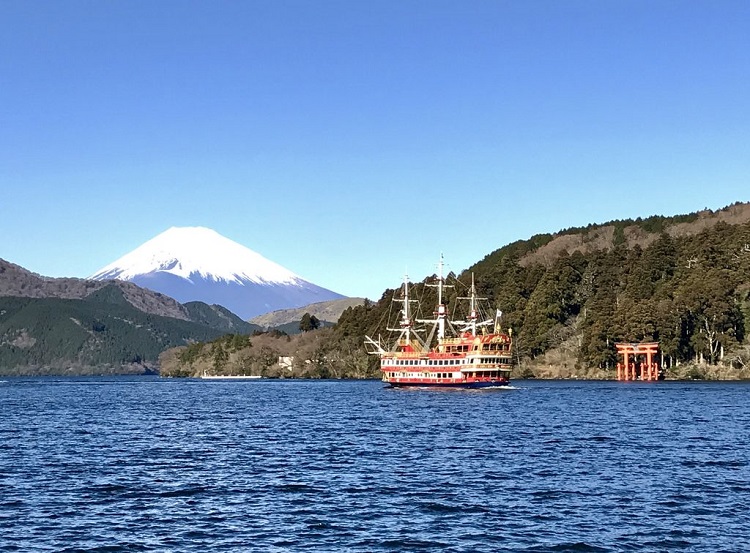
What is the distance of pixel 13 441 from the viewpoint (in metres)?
71.9

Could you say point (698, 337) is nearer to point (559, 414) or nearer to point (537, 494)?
point (559, 414)

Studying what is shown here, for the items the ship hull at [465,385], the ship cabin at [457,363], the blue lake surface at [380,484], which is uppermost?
the ship cabin at [457,363]

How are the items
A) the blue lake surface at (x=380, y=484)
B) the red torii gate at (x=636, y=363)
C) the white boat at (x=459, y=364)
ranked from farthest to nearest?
1. the red torii gate at (x=636, y=363)
2. the white boat at (x=459, y=364)
3. the blue lake surface at (x=380, y=484)

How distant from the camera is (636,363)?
193250 mm

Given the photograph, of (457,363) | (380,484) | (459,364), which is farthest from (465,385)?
(380,484)

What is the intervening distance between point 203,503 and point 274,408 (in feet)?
239

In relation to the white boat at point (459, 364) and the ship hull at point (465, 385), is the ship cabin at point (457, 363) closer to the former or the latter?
the white boat at point (459, 364)

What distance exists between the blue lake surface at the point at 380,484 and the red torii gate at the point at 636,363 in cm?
9512

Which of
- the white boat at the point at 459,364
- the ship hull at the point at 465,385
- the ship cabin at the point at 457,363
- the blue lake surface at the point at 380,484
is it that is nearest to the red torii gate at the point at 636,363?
the white boat at the point at 459,364

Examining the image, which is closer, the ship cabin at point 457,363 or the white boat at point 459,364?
the ship cabin at point 457,363

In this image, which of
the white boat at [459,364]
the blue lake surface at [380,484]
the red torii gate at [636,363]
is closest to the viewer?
the blue lake surface at [380,484]

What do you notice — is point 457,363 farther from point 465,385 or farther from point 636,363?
point 636,363

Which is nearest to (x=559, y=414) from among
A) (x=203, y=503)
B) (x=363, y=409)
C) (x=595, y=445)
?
(x=363, y=409)

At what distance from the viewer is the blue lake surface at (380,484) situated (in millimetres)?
36062
